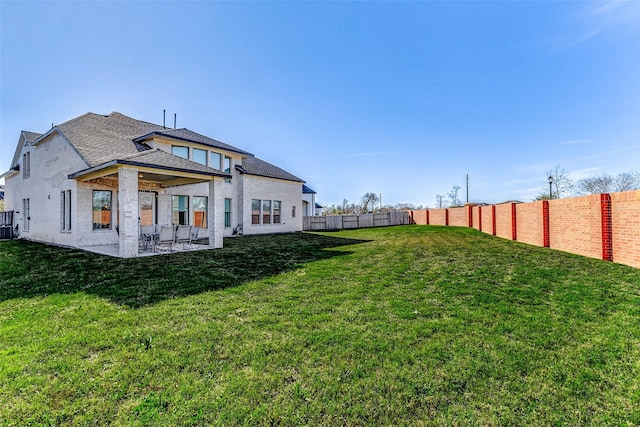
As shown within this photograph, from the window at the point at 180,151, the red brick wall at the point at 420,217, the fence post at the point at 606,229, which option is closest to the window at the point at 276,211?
A: the window at the point at 180,151

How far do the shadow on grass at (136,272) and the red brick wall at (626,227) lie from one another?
8.45 meters

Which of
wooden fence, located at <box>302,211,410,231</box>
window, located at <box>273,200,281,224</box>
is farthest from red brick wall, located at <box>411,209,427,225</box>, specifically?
window, located at <box>273,200,281,224</box>

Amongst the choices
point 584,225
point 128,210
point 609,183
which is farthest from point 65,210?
point 609,183

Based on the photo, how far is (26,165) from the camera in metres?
16.6

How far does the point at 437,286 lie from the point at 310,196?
34.2 meters

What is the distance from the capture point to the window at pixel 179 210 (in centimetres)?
1516

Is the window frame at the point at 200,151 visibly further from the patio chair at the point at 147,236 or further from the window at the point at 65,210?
the window at the point at 65,210

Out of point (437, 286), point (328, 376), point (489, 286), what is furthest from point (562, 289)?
point (328, 376)

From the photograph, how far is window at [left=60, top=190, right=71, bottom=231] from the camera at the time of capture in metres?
12.8

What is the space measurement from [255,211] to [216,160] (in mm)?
A: 4353

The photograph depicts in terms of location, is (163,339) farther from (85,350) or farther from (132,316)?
(132,316)

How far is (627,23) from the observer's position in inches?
392

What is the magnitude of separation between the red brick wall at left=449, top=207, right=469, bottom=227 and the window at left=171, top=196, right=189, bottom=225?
22.7 metres

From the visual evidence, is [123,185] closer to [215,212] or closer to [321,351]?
[215,212]
